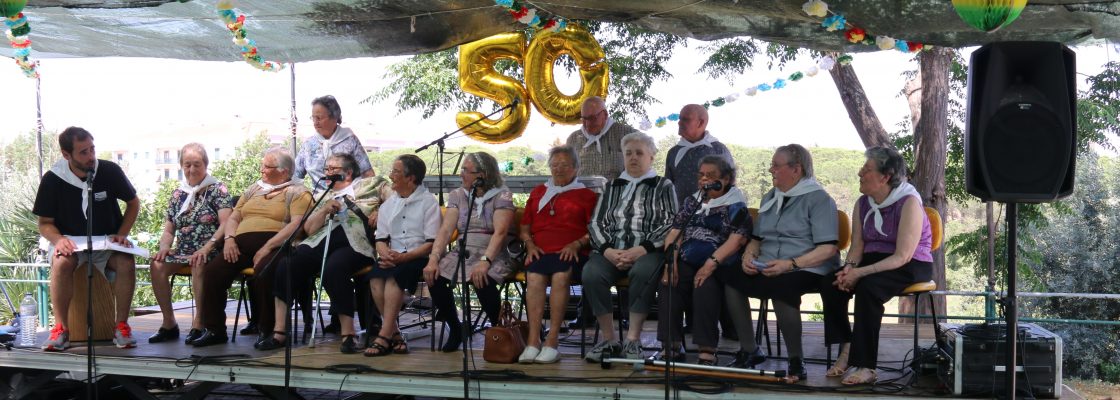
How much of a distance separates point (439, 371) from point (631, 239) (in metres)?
1.18

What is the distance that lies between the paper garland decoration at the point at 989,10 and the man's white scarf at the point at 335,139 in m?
3.59

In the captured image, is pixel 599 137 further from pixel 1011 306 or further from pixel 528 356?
pixel 1011 306

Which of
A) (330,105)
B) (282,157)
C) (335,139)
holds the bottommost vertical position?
(282,157)

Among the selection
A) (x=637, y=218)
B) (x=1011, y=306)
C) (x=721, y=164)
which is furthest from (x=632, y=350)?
(x=1011, y=306)

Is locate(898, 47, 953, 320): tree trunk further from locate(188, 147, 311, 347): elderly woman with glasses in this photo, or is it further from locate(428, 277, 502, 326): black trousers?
locate(188, 147, 311, 347): elderly woman with glasses

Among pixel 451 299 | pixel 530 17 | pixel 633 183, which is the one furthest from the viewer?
pixel 530 17

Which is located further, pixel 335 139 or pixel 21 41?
pixel 21 41

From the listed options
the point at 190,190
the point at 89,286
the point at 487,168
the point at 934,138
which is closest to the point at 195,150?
the point at 190,190

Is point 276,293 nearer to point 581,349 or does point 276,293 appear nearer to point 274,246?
point 274,246

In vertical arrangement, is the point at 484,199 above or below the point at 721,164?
below

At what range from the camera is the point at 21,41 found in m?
6.69

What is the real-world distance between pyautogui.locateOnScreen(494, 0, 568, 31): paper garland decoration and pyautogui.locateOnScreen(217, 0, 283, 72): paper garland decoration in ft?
5.19

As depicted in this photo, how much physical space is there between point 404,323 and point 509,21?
2159 millimetres

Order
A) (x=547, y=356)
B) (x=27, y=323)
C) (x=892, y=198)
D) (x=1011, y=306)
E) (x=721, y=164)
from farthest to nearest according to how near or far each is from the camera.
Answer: (x=27, y=323)
(x=547, y=356)
(x=721, y=164)
(x=892, y=198)
(x=1011, y=306)
